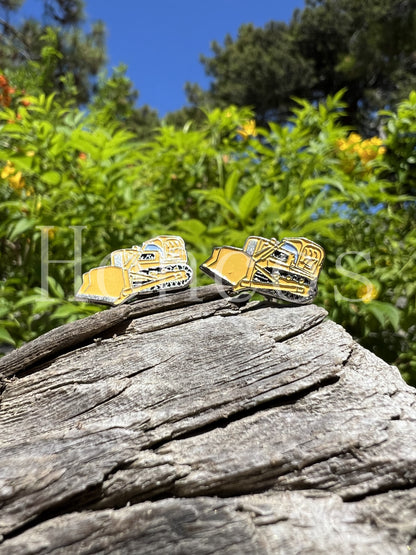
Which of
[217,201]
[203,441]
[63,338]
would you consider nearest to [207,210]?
[217,201]

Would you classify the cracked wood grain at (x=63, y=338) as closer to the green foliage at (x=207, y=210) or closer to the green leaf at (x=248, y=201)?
the green foliage at (x=207, y=210)

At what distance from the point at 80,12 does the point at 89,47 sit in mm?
2620

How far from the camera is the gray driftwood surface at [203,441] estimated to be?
99cm

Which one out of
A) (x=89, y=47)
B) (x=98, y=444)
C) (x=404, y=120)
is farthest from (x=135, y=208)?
(x=89, y=47)

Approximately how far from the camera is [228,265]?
159cm

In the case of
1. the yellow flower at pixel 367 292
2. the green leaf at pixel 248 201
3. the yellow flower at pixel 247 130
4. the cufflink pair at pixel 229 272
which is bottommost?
the yellow flower at pixel 367 292

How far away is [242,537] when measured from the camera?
962mm

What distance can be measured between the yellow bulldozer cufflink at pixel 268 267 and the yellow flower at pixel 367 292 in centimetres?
46

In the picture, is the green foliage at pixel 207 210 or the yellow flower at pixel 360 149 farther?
the yellow flower at pixel 360 149

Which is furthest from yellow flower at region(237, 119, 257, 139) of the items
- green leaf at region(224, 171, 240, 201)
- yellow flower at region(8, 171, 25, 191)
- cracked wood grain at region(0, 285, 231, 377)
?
cracked wood grain at region(0, 285, 231, 377)

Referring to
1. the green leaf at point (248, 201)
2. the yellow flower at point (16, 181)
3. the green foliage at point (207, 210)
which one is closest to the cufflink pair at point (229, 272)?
the green foliage at point (207, 210)

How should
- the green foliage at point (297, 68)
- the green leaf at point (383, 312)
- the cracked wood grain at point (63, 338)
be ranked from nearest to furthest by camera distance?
the cracked wood grain at point (63, 338)
the green leaf at point (383, 312)
the green foliage at point (297, 68)

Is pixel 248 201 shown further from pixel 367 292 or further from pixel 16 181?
pixel 16 181

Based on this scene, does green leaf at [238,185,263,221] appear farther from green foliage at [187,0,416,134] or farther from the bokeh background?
green foliage at [187,0,416,134]
